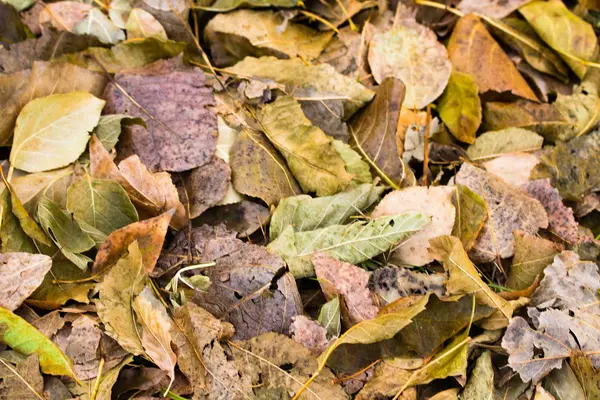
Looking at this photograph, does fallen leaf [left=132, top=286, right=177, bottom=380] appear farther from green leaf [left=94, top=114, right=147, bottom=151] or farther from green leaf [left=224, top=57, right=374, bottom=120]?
green leaf [left=224, top=57, right=374, bottom=120]

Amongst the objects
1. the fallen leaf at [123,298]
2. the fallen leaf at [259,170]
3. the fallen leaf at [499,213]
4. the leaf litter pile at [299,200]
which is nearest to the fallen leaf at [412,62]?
the leaf litter pile at [299,200]

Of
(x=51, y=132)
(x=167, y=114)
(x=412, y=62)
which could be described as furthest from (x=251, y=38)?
(x=51, y=132)

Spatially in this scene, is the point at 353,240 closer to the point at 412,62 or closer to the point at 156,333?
the point at 156,333

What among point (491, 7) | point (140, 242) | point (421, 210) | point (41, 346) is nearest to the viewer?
point (41, 346)

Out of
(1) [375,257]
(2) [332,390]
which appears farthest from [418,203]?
(2) [332,390]

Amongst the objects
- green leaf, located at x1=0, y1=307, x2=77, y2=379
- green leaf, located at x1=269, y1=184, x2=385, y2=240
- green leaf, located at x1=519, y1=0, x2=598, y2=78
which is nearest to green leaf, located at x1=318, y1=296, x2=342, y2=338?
green leaf, located at x1=269, y1=184, x2=385, y2=240

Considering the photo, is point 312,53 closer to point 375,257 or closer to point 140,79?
point 140,79
